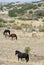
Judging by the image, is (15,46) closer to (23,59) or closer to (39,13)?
(23,59)

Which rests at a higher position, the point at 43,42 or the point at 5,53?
the point at 5,53

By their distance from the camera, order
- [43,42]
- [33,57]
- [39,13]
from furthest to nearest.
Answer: [39,13] < [43,42] < [33,57]

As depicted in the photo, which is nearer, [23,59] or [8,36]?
[23,59]

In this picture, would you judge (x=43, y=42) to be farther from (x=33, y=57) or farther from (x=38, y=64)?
(x=38, y=64)

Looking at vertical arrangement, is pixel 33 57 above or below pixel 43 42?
above

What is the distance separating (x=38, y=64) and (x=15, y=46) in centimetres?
975

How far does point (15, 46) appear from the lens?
28641mm

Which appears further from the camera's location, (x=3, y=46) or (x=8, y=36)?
(x=8, y=36)

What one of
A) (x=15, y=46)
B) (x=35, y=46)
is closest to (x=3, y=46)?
(x=15, y=46)

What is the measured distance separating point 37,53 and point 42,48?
125 inches

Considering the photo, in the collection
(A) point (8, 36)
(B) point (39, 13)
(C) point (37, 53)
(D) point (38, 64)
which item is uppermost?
(D) point (38, 64)

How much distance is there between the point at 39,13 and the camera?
8688 centimetres

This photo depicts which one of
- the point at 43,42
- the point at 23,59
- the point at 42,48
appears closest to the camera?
the point at 23,59

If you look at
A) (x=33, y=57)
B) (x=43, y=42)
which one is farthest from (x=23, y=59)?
(x=43, y=42)
